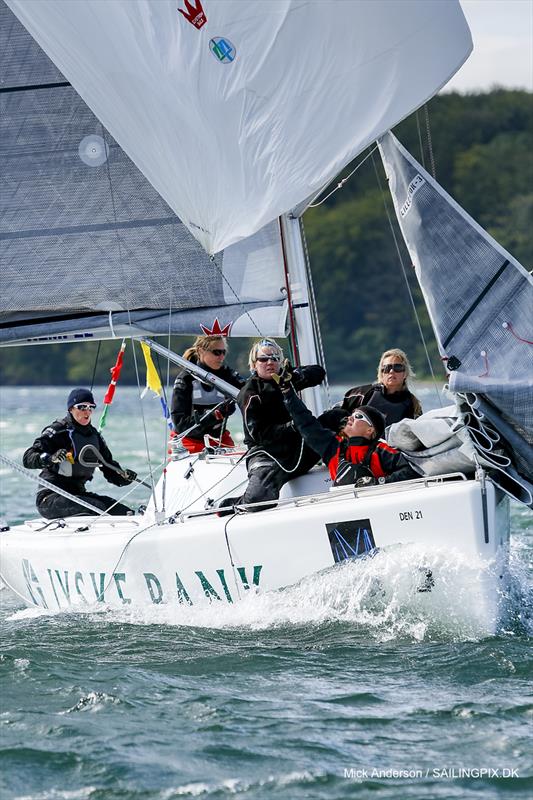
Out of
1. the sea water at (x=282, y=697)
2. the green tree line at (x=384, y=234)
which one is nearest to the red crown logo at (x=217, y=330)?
the sea water at (x=282, y=697)

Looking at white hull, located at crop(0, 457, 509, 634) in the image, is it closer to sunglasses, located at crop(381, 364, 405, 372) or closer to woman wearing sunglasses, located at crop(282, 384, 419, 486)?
woman wearing sunglasses, located at crop(282, 384, 419, 486)

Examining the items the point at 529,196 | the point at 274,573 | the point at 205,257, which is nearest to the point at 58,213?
the point at 205,257

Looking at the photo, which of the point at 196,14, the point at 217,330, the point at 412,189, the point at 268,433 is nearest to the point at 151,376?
the point at 217,330

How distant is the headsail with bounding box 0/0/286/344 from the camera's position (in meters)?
6.58

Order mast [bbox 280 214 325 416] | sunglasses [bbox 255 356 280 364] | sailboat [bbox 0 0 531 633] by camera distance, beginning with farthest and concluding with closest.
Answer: mast [bbox 280 214 325 416]
sunglasses [bbox 255 356 280 364]
sailboat [bbox 0 0 531 633]

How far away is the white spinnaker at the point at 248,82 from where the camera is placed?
213 inches

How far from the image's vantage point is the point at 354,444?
5293 mm

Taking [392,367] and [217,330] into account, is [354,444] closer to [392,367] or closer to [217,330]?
[392,367]

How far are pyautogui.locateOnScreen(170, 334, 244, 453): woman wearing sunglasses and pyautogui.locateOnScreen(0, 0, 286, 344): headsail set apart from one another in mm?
142

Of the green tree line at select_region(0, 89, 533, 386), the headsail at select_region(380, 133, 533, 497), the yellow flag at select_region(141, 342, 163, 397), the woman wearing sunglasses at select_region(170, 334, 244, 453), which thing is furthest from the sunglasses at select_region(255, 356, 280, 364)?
the green tree line at select_region(0, 89, 533, 386)

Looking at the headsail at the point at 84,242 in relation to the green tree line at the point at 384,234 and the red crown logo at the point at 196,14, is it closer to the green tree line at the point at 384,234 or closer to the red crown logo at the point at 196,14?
the red crown logo at the point at 196,14

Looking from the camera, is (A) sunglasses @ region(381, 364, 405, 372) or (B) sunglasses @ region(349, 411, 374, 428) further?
(A) sunglasses @ region(381, 364, 405, 372)

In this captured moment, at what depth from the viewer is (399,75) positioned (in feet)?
17.7

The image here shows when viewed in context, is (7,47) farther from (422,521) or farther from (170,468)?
(422,521)
